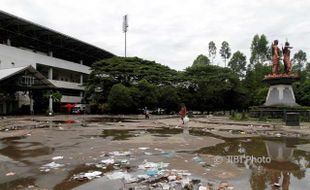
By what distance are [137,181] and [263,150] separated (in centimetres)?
642

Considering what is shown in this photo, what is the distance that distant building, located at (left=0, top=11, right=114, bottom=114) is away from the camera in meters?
41.6

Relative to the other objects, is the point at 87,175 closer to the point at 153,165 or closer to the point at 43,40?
the point at 153,165

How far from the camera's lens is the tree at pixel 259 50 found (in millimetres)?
72000

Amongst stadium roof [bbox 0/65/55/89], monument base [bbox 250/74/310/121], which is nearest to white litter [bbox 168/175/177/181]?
monument base [bbox 250/74/310/121]

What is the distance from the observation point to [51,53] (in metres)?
56.3

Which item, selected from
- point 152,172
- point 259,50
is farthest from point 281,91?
point 259,50

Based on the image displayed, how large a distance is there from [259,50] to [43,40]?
4537 centimetres

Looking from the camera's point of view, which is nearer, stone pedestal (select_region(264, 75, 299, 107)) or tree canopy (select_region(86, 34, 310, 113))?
stone pedestal (select_region(264, 75, 299, 107))

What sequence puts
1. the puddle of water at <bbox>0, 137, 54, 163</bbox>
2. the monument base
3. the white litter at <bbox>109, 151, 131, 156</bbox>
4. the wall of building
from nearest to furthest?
1. the puddle of water at <bbox>0, 137, 54, 163</bbox>
2. the white litter at <bbox>109, 151, 131, 156</bbox>
3. the monument base
4. the wall of building

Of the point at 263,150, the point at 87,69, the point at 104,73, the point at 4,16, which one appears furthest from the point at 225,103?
the point at 263,150

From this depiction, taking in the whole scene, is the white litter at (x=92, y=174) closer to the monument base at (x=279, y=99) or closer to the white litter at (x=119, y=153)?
the white litter at (x=119, y=153)

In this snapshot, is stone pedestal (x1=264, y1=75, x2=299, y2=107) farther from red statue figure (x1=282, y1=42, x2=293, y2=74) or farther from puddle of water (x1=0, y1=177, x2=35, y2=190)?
puddle of water (x1=0, y1=177, x2=35, y2=190)

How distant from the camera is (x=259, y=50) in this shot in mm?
72500

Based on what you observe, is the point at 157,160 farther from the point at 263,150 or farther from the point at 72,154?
the point at 263,150
